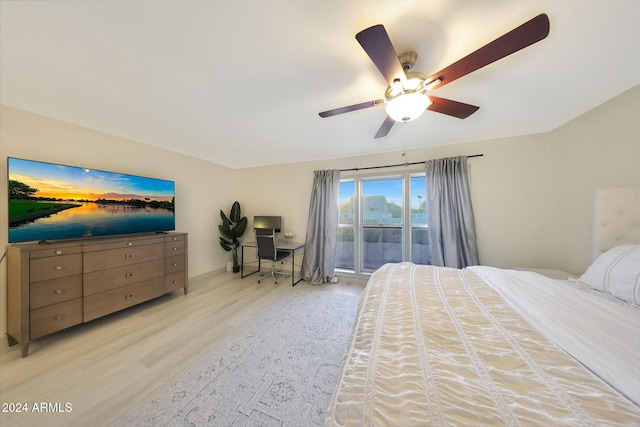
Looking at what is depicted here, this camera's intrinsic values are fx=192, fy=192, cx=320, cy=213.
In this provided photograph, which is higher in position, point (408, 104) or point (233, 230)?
point (408, 104)

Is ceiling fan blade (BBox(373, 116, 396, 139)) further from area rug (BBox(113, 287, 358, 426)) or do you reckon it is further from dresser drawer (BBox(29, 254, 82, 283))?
dresser drawer (BBox(29, 254, 82, 283))

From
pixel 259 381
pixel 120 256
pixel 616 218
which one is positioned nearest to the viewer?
pixel 259 381

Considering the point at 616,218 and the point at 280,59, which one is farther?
the point at 616,218

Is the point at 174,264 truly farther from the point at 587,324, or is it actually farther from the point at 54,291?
the point at 587,324

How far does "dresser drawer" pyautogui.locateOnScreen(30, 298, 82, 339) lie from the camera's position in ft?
5.49

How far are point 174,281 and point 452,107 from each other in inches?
149

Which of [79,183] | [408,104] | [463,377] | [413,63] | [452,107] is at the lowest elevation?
[463,377]

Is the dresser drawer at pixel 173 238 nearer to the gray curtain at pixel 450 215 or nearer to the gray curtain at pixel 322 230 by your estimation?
the gray curtain at pixel 322 230

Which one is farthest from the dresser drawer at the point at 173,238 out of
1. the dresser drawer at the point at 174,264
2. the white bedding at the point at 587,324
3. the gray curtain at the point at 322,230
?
the white bedding at the point at 587,324

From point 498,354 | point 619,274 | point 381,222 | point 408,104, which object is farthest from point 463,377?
point 381,222

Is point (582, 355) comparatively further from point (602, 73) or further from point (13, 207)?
point (13, 207)

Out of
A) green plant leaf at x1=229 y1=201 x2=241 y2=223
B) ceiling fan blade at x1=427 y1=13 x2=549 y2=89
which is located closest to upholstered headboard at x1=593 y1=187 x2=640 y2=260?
ceiling fan blade at x1=427 y1=13 x2=549 y2=89

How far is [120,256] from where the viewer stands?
220 centimetres

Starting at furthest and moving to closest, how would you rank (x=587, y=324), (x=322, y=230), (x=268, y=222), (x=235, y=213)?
(x=235, y=213)
(x=268, y=222)
(x=322, y=230)
(x=587, y=324)
